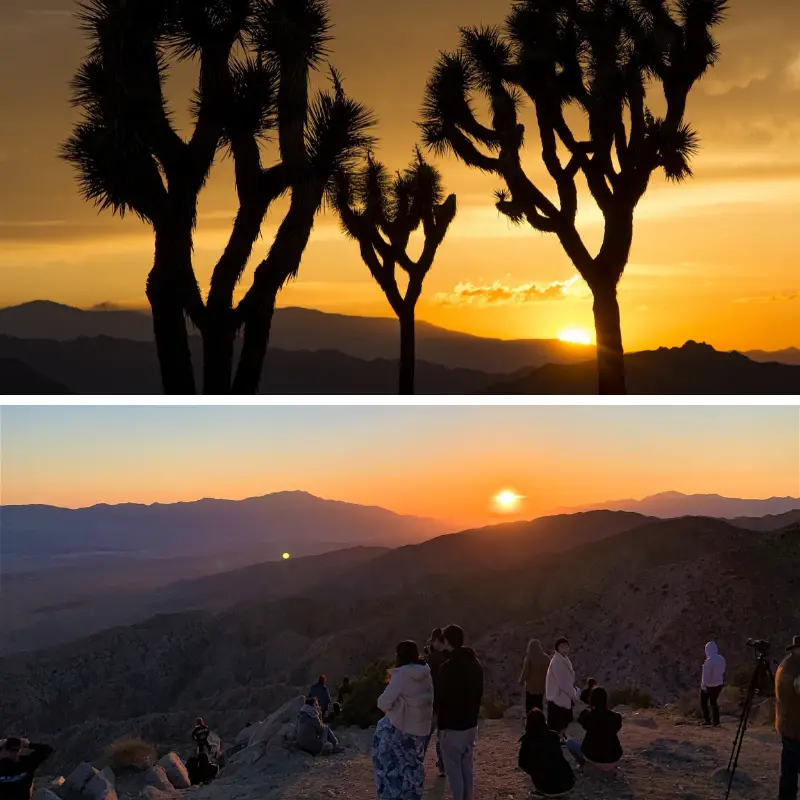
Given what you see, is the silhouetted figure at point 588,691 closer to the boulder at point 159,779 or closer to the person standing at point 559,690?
the person standing at point 559,690

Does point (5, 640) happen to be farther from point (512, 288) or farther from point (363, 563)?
point (512, 288)

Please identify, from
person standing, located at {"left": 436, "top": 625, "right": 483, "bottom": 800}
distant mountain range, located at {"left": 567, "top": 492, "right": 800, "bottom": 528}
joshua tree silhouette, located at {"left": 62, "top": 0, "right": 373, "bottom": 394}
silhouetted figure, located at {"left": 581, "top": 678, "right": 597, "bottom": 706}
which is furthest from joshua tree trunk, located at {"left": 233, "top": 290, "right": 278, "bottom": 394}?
person standing, located at {"left": 436, "top": 625, "right": 483, "bottom": 800}

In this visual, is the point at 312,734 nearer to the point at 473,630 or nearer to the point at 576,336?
the point at 576,336

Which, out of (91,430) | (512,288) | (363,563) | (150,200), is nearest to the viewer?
(91,430)

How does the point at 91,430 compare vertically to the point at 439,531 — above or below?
above

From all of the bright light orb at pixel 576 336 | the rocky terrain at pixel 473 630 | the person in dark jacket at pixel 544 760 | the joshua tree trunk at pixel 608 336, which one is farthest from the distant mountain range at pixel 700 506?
the bright light orb at pixel 576 336

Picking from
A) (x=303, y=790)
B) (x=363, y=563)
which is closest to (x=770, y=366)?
(x=363, y=563)
